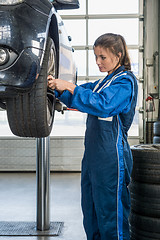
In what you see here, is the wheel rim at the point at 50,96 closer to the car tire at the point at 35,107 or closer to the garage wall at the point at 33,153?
the car tire at the point at 35,107

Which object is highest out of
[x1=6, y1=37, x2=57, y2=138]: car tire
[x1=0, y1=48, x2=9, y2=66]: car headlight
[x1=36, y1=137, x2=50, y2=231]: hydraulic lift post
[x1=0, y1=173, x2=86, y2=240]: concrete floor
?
[x1=0, y1=48, x2=9, y2=66]: car headlight

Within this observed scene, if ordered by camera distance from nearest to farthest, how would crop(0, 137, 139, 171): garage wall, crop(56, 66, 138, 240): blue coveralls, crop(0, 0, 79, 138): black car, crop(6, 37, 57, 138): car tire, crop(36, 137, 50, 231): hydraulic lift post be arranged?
1. crop(0, 0, 79, 138): black car
2. crop(6, 37, 57, 138): car tire
3. crop(56, 66, 138, 240): blue coveralls
4. crop(36, 137, 50, 231): hydraulic lift post
5. crop(0, 137, 139, 171): garage wall

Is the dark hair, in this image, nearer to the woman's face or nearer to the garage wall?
the woman's face

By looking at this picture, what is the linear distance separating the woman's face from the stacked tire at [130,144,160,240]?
2.52ft

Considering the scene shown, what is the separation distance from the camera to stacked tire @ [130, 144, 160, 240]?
2.51 meters

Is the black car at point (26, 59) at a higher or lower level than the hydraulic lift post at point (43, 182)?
higher

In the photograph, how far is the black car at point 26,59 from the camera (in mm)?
1716

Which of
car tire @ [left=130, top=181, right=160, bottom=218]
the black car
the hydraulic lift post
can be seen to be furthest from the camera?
the hydraulic lift post

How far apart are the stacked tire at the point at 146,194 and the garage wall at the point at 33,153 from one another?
4.86 m

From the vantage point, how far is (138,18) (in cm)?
759

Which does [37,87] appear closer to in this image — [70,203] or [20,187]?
[70,203]

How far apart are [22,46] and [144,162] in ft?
4.52

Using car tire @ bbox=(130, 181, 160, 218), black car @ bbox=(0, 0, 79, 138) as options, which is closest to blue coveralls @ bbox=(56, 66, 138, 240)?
black car @ bbox=(0, 0, 79, 138)

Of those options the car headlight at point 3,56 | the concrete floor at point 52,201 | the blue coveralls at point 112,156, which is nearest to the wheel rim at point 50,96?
the blue coveralls at point 112,156
